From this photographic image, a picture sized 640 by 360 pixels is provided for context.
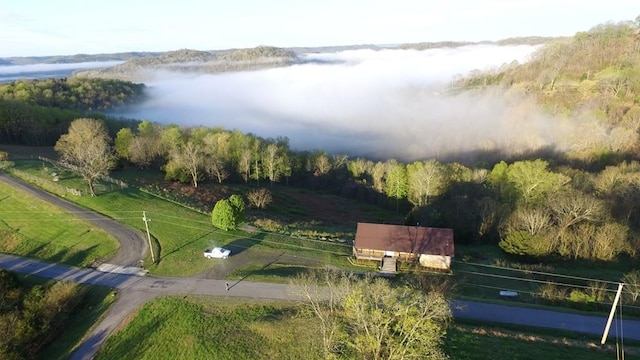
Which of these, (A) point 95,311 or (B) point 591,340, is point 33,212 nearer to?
(A) point 95,311

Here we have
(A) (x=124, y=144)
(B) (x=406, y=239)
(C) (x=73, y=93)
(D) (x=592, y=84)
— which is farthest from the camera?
(C) (x=73, y=93)

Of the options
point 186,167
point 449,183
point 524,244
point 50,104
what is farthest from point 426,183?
point 50,104

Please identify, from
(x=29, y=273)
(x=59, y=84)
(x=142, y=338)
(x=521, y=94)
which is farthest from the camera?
(x=521, y=94)

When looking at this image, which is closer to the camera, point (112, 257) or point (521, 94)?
point (112, 257)

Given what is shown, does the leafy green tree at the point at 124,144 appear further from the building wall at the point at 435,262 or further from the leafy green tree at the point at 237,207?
the building wall at the point at 435,262

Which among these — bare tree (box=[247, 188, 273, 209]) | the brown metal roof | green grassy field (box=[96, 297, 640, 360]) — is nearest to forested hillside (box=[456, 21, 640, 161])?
the brown metal roof

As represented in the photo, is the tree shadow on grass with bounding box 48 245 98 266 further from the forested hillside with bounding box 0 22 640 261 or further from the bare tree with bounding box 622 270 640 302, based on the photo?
the bare tree with bounding box 622 270 640 302

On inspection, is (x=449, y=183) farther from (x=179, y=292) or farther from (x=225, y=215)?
(x=179, y=292)

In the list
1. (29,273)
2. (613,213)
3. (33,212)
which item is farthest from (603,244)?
(33,212)
